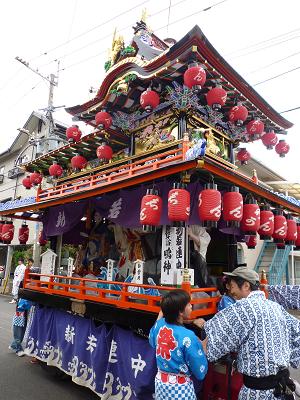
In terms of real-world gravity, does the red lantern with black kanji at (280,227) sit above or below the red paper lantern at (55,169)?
below

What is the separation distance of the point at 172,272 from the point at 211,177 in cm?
174

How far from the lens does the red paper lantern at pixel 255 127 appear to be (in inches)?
313

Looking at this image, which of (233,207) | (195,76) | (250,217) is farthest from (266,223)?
(195,76)

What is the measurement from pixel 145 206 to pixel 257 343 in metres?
2.77

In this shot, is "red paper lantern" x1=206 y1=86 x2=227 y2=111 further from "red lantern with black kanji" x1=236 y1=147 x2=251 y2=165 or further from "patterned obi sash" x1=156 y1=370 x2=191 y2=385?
"patterned obi sash" x1=156 y1=370 x2=191 y2=385

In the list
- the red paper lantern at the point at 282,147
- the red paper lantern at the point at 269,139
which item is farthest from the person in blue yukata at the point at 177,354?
the red paper lantern at the point at 282,147

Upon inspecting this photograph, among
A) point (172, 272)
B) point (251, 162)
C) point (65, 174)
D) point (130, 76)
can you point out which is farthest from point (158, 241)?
point (251, 162)

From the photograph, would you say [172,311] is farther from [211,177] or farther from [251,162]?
[251,162]

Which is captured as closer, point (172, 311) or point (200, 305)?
point (172, 311)

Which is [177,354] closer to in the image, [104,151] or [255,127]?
[104,151]

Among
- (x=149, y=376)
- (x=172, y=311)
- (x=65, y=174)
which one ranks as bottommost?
(x=149, y=376)

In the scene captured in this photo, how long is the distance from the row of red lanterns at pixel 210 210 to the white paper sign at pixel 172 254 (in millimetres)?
524

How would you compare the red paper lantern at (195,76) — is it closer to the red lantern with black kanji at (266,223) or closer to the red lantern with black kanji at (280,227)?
the red lantern with black kanji at (266,223)

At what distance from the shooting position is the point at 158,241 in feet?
22.8
